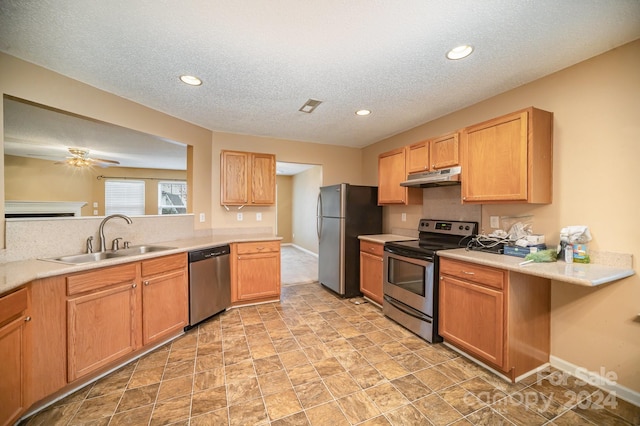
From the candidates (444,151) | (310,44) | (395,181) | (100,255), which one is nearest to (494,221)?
(444,151)

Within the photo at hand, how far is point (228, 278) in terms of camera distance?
3189mm

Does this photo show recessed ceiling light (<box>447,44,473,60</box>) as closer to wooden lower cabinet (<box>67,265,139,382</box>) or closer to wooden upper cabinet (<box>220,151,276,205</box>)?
wooden upper cabinet (<box>220,151,276,205</box>)

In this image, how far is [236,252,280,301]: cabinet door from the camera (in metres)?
3.32

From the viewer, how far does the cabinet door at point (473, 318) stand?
192 cm

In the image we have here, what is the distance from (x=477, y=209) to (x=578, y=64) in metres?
1.37

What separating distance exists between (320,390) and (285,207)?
22.6 feet

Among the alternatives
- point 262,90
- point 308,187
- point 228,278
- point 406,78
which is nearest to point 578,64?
point 406,78

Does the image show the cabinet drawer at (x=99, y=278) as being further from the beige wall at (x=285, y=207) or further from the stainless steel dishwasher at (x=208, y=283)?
the beige wall at (x=285, y=207)

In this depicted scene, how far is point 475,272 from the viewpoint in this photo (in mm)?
2084

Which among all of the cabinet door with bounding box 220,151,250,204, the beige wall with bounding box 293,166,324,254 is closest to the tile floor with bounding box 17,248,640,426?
the cabinet door with bounding box 220,151,250,204

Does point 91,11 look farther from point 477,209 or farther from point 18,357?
point 477,209

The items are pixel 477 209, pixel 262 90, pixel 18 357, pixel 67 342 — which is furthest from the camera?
pixel 477 209

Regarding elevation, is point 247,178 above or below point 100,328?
above

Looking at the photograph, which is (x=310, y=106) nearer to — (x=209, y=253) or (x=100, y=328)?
(x=209, y=253)
